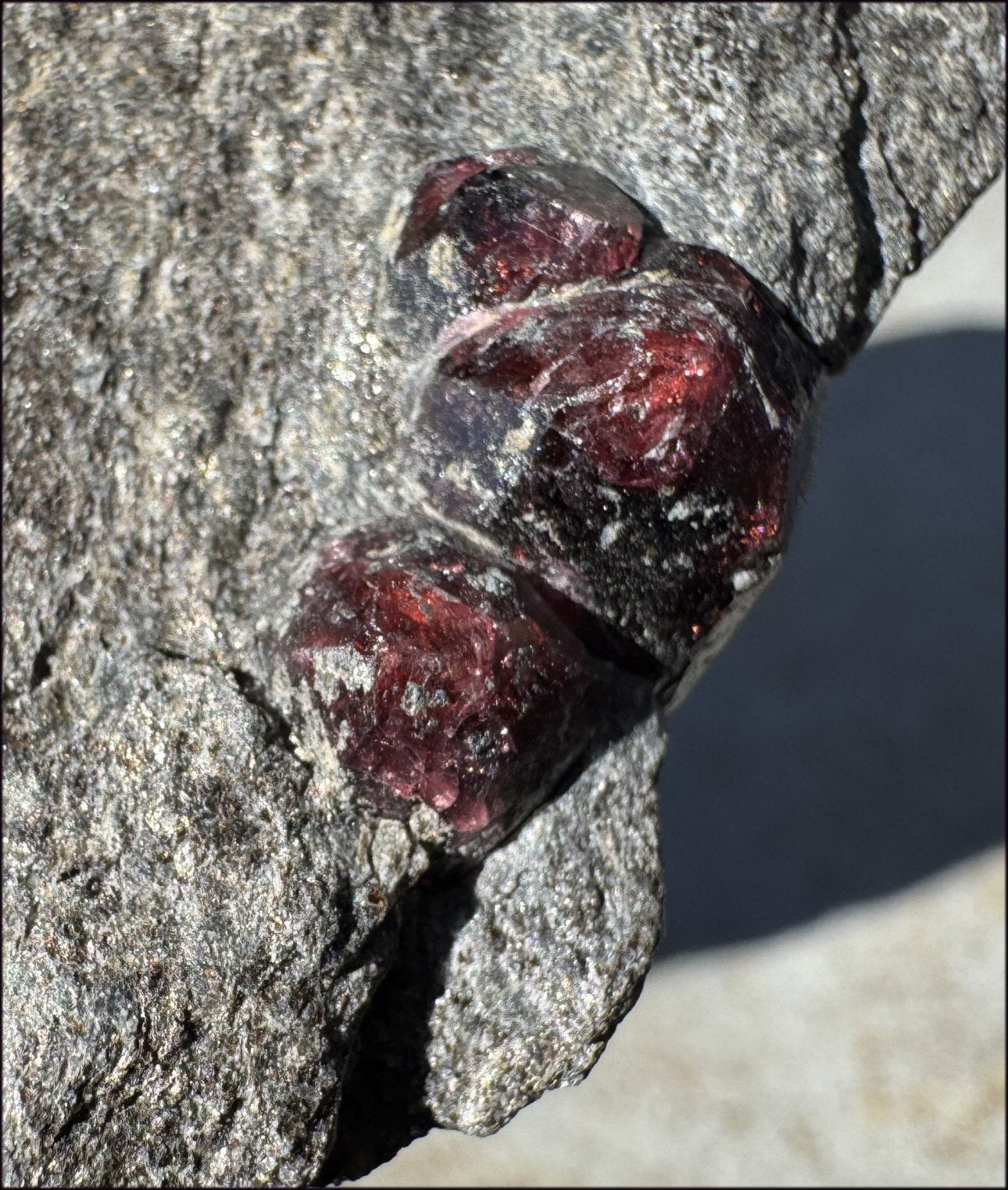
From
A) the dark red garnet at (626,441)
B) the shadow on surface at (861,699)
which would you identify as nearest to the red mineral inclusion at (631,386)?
the dark red garnet at (626,441)

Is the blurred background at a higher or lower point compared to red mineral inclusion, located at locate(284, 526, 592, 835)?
lower

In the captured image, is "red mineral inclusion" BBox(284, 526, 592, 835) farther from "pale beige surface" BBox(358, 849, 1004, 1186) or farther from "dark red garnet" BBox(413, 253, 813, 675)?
"pale beige surface" BBox(358, 849, 1004, 1186)

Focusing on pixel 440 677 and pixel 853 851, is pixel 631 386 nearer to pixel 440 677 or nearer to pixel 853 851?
pixel 440 677

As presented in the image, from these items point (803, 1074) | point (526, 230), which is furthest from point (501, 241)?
point (803, 1074)

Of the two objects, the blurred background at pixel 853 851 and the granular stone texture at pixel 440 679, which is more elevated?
the granular stone texture at pixel 440 679

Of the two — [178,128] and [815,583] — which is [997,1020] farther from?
[178,128]

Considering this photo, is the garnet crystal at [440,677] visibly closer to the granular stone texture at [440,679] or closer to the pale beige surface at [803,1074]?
the granular stone texture at [440,679]

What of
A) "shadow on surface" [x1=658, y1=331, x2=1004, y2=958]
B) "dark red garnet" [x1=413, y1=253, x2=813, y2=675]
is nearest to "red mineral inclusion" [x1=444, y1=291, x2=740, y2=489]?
"dark red garnet" [x1=413, y1=253, x2=813, y2=675]
